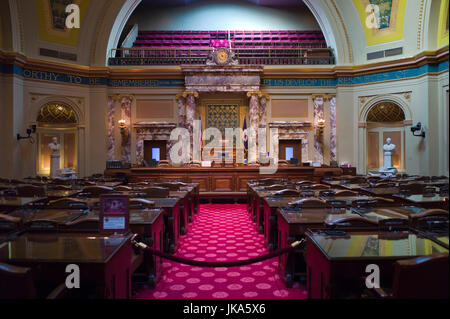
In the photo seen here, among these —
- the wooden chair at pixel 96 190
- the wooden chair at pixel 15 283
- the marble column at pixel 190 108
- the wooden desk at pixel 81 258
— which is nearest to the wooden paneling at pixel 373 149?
the marble column at pixel 190 108

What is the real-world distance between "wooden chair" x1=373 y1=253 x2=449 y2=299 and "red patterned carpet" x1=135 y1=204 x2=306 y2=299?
1754 millimetres

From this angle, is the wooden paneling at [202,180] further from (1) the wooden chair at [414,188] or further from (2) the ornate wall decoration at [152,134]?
(1) the wooden chair at [414,188]

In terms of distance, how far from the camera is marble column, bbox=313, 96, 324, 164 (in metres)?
13.2

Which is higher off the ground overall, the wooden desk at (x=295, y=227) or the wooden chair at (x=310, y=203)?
the wooden chair at (x=310, y=203)

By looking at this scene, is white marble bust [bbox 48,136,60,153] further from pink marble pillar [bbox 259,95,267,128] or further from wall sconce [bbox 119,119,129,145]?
pink marble pillar [bbox 259,95,267,128]

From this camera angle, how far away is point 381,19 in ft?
40.1

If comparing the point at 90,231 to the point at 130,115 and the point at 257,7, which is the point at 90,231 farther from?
the point at 257,7

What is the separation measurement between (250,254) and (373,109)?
10.3 metres

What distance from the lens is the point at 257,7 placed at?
18500 millimetres

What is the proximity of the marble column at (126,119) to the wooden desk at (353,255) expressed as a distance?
1162 centimetres

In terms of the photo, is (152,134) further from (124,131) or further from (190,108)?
(190,108)

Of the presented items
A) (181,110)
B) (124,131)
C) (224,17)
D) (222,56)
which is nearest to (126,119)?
(124,131)

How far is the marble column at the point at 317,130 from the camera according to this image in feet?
43.4

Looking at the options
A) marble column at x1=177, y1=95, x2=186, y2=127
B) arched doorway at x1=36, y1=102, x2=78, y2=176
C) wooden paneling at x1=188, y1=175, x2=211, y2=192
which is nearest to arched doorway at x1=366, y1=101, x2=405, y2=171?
wooden paneling at x1=188, y1=175, x2=211, y2=192
